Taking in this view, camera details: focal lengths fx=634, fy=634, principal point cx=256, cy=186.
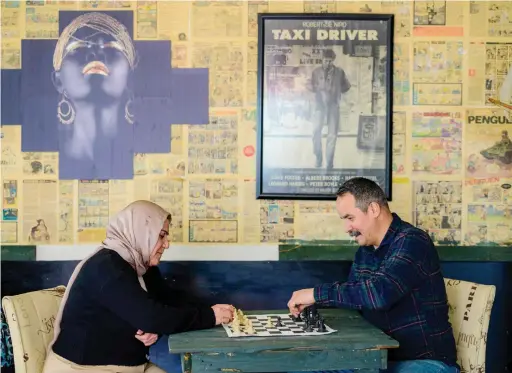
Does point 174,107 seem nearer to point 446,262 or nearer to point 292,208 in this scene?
point 292,208

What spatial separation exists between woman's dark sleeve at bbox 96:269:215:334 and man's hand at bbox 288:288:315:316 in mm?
560

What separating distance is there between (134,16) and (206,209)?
52.0 inches

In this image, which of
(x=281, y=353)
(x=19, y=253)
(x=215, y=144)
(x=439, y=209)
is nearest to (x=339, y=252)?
(x=439, y=209)

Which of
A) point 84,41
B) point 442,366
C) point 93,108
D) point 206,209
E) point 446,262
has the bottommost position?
point 442,366

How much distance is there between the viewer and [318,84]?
406 cm

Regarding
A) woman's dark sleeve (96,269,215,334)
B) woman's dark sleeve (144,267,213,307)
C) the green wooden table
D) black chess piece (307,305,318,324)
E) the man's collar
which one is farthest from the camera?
woman's dark sleeve (144,267,213,307)

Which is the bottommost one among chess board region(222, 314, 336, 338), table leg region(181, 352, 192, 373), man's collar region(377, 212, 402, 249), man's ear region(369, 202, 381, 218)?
table leg region(181, 352, 192, 373)

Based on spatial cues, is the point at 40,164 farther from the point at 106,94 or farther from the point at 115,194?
the point at 106,94

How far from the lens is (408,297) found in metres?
3.02

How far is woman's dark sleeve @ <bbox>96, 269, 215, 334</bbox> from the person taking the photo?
2.86m

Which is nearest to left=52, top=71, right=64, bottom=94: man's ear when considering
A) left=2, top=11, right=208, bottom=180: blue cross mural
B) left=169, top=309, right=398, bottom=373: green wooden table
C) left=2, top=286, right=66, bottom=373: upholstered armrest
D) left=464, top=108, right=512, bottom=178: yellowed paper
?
left=2, top=11, right=208, bottom=180: blue cross mural

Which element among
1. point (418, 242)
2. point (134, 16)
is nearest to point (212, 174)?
point (134, 16)

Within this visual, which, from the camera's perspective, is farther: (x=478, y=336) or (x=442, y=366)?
(x=478, y=336)

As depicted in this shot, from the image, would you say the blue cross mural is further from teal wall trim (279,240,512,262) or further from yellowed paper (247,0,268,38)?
teal wall trim (279,240,512,262)
